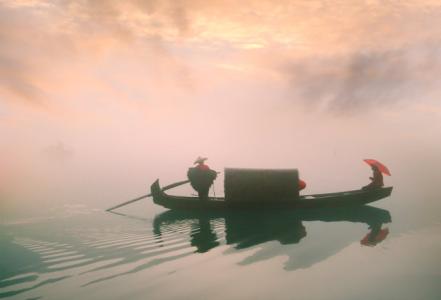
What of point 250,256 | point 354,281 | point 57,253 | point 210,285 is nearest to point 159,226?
point 57,253

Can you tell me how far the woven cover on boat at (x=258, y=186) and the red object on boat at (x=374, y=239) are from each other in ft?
16.2

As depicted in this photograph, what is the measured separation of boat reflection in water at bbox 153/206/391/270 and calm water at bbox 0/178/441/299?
0.05 meters

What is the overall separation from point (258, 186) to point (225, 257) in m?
8.02

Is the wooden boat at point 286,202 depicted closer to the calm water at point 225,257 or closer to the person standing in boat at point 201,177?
the calm water at point 225,257

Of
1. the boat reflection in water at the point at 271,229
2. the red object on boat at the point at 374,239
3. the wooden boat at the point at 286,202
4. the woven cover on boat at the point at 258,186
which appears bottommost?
the red object on boat at the point at 374,239

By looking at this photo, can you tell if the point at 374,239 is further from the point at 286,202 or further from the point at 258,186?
the point at 258,186

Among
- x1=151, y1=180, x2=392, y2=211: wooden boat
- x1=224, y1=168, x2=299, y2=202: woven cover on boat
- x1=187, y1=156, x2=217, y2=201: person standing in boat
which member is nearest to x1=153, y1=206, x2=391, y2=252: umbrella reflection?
x1=151, y1=180, x2=392, y2=211: wooden boat

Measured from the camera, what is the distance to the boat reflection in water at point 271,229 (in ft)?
40.2

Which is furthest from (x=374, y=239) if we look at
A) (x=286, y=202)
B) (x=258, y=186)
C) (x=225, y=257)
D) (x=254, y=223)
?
(x=225, y=257)

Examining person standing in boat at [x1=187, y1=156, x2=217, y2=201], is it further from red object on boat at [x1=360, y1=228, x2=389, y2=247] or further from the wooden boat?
red object on boat at [x1=360, y1=228, x2=389, y2=247]

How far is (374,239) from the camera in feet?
46.3

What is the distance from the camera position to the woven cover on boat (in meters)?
18.9

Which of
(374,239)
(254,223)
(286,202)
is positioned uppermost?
(286,202)

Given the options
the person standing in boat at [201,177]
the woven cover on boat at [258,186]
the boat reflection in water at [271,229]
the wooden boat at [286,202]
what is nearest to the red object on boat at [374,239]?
the boat reflection in water at [271,229]
